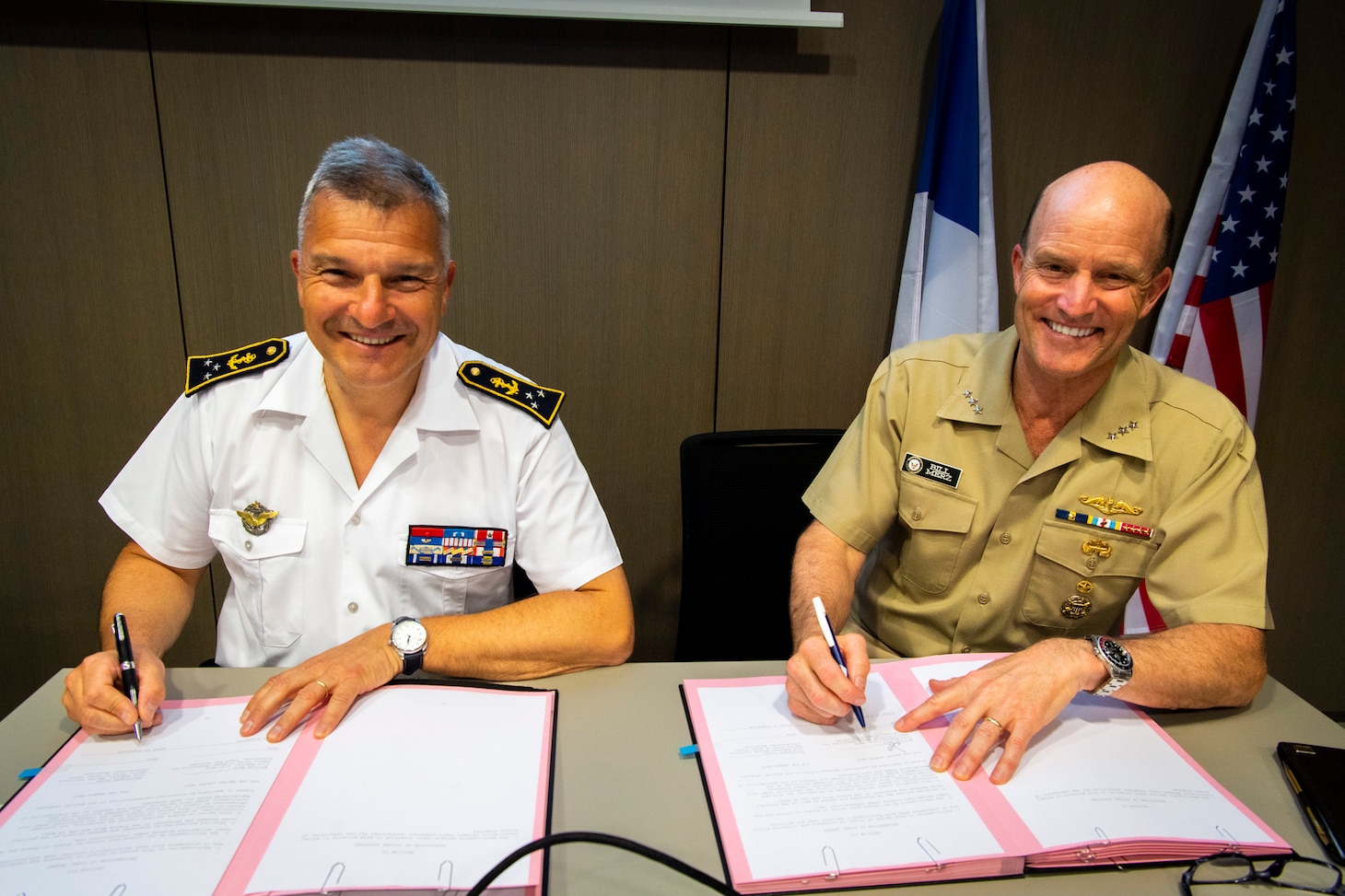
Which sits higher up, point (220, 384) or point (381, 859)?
point (220, 384)

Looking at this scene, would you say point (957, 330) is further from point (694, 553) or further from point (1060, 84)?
point (694, 553)

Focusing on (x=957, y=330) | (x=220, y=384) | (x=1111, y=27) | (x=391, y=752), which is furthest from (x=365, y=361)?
(x=1111, y=27)

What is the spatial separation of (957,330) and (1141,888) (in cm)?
166

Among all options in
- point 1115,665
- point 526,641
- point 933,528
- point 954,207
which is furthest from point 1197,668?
point 954,207

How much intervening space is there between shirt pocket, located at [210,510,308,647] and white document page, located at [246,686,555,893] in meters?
0.40

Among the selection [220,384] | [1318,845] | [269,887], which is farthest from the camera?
[220,384]

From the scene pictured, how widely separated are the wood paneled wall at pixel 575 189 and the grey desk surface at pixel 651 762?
133 centimetres

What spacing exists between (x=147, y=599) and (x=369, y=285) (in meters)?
0.63

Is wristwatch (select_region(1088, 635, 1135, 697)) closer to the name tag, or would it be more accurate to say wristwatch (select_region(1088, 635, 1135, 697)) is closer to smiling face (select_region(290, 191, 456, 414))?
the name tag

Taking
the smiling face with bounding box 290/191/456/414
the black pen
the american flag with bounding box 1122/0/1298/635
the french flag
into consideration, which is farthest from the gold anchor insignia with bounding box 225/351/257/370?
the american flag with bounding box 1122/0/1298/635

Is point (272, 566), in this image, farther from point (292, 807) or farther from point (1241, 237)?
point (1241, 237)

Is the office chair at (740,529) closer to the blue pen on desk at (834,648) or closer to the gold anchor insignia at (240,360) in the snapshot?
the blue pen on desk at (834,648)

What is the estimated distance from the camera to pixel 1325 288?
2453 mm

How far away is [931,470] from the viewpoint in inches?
58.6
